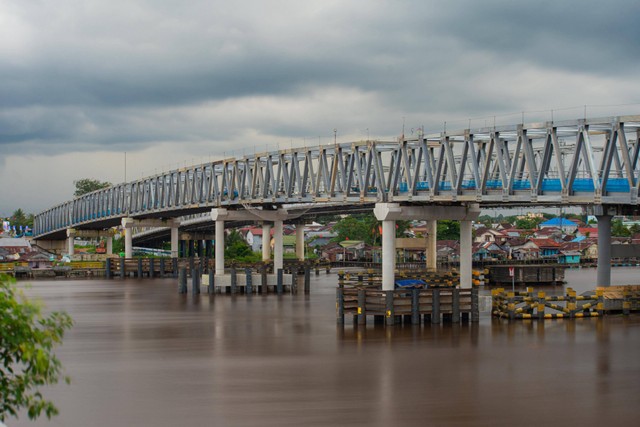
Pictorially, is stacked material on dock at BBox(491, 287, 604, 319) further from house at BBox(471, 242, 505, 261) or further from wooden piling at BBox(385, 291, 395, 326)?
house at BBox(471, 242, 505, 261)

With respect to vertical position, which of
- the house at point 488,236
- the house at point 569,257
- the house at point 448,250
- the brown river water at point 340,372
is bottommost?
the brown river water at point 340,372

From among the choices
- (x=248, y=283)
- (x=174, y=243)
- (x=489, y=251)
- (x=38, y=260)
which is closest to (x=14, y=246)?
(x=38, y=260)

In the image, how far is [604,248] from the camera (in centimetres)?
5175

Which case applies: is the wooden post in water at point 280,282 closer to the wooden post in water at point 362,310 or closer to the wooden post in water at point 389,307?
the wooden post in water at point 362,310

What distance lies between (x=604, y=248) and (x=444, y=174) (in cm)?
1028

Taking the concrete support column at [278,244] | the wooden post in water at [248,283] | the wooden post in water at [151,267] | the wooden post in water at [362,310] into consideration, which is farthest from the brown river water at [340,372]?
the wooden post in water at [151,267]

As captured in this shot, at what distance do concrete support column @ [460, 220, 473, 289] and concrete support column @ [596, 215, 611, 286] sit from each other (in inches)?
298

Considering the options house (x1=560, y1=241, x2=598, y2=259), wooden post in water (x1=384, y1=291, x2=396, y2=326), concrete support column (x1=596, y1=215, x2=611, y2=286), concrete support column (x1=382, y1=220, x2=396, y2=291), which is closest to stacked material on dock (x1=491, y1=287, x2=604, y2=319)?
concrete support column (x1=596, y1=215, x2=611, y2=286)

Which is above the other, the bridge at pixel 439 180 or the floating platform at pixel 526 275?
the bridge at pixel 439 180

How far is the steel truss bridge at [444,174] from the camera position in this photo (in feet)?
129

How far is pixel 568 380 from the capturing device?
30.4 m

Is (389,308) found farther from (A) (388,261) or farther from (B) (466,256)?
(B) (466,256)

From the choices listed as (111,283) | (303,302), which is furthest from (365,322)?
(111,283)

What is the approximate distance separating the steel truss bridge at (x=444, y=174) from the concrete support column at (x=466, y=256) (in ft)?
6.28
